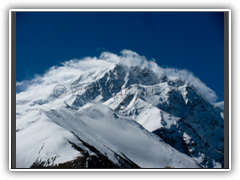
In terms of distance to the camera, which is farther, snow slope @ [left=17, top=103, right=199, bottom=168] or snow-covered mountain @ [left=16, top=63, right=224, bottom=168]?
snow slope @ [left=17, top=103, right=199, bottom=168]

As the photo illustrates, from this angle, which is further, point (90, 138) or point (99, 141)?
point (99, 141)

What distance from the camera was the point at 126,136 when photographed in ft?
344

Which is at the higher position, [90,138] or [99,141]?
[90,138]

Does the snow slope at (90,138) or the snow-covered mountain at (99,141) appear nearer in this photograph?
the snow-covered mountain at (99,141)

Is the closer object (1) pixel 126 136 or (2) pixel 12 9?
(2) pixel 12 9
